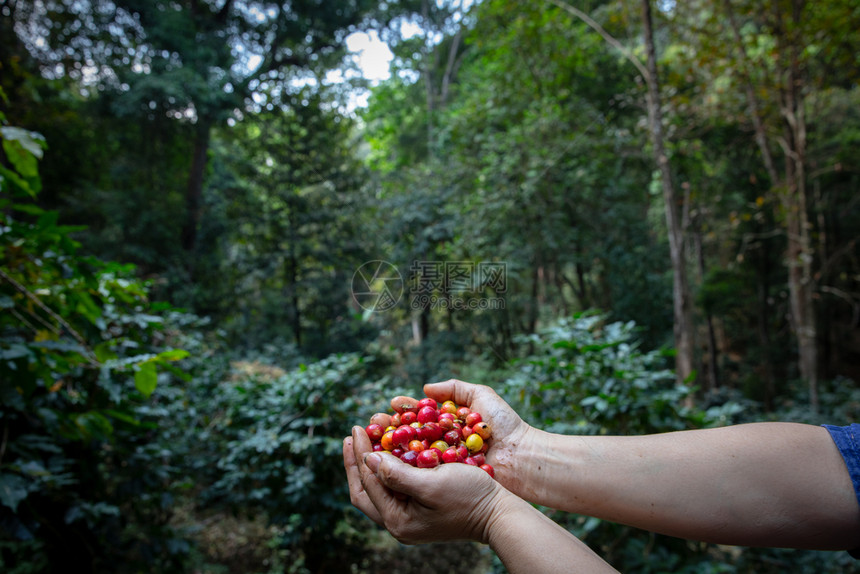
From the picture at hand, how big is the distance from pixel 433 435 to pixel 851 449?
0.80m

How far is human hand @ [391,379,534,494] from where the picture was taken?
1.07 meters

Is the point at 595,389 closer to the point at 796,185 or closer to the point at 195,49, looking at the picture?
the point at 796,185

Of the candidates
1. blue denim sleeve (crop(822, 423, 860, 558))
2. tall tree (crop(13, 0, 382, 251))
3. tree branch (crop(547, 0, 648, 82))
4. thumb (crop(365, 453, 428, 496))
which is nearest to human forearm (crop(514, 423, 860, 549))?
blue denim sleeve (crop(822, 423, 860, 558))

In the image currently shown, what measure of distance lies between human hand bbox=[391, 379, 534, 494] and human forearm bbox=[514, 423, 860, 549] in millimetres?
59

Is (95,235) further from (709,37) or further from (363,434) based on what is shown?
(709,37)

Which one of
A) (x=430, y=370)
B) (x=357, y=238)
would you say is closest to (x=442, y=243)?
(x=357, y=238)

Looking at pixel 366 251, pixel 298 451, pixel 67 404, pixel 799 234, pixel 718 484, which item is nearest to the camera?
pixel 718 484

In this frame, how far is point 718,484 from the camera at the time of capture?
33.2 inches

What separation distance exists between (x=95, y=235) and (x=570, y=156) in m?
5.85

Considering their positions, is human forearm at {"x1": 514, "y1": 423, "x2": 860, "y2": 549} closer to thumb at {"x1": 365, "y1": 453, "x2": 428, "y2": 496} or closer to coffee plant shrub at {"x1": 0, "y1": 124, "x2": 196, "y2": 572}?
thumb at {"x1": 365, "y1": 453, "x2": 428, "y2": 496}

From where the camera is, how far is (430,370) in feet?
8.91

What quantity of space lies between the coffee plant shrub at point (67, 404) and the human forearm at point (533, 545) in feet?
2.98

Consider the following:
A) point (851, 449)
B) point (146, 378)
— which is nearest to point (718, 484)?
point (851, 449)

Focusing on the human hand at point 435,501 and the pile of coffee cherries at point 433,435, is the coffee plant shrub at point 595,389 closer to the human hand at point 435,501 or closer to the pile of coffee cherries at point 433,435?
the pile of coffee cherries at point 433,435
